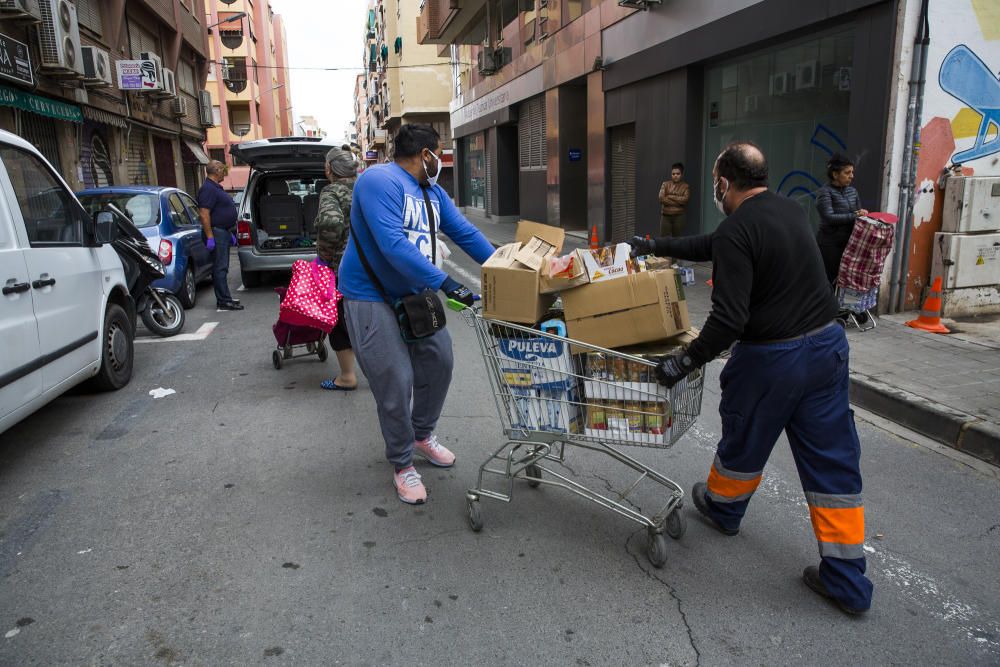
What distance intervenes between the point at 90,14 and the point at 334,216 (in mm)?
15823

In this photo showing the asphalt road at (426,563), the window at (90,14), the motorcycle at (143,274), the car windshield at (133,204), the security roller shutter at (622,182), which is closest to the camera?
the asphalt road at (426,563)

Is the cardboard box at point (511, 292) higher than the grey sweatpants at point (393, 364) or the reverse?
higher

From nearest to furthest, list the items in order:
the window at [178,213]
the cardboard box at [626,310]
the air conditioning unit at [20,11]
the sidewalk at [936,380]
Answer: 1. the cardboard box at [626,310]
2. the sidewalk at [936,380]
3. the window at [178,213]
4. the air conditioning unit at [20,11]

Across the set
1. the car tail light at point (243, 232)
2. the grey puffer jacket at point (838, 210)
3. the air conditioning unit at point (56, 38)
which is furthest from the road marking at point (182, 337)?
the air conditioning unit at point (56, 38)

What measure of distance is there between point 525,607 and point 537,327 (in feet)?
3.73

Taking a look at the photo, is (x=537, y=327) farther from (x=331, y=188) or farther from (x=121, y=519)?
(x=331, y=188)

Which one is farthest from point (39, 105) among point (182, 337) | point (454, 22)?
point (454, 22)

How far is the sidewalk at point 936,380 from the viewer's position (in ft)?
15.0

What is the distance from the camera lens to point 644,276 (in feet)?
9.39

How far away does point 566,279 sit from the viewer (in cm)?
290

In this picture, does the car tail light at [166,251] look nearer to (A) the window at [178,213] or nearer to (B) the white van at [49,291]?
(A) the window at [178,213]

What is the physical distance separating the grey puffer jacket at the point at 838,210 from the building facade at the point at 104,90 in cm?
1236

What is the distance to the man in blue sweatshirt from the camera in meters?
3.38

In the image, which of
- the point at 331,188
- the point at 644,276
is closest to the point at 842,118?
the point at 331,188
